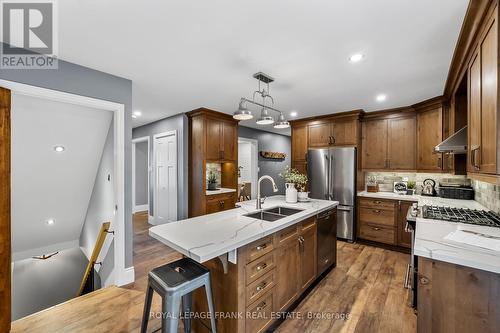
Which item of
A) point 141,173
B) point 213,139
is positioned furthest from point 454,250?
point 141,173

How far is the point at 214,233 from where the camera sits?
1.61m

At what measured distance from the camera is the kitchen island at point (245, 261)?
1.48 meters

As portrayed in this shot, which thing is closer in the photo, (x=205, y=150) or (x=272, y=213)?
(x=272, y=213)

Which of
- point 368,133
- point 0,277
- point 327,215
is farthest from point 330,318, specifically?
point 368,133

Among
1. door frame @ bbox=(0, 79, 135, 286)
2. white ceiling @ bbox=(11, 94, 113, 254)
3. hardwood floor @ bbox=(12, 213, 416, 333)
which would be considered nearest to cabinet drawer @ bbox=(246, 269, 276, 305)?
hardwood floor @ bbox=(12, 213, 416, 333)

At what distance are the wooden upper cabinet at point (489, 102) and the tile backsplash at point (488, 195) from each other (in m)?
1.05

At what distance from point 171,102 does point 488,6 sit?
3.62 metres

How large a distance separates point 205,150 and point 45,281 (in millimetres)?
3900

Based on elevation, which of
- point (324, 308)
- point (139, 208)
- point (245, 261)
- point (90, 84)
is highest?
point (90, 84)

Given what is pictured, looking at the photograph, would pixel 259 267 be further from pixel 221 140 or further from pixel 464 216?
pixel 221 140

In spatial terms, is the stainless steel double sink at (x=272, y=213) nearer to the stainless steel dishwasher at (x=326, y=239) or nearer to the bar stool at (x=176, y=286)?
the stainless steel dishwasher at (x=326, y=239)

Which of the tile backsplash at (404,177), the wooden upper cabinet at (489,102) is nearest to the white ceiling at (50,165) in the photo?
the wooden upper cabinet at (489,102)

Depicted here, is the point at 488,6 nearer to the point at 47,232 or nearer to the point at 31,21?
the point at 31,21

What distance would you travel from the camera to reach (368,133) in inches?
167
